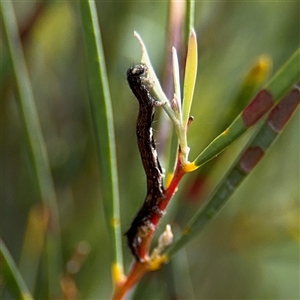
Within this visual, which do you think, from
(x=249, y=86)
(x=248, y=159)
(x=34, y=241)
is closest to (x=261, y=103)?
(x=248, y=159)

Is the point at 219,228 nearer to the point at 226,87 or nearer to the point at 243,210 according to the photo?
the point at 243,210

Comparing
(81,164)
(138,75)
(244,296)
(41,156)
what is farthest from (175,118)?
(244,296)

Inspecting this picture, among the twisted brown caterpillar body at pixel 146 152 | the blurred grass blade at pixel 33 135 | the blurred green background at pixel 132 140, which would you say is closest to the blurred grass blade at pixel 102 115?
the twisted brown caterpillar body at pixel 146 152

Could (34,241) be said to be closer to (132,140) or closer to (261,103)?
(132,140)

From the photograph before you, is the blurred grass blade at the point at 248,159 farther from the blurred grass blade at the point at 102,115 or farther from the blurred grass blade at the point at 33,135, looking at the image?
the blurred grass blade at the point at 33,135

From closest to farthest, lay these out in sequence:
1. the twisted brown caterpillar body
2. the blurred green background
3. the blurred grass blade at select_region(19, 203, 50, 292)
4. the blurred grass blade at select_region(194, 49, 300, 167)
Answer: the blurred grass blade at select_region(194, 49, 300, 167), the twisted brown caterpillar body, the blurred grass blade at select_region(19, 203, 50, 292), the blurred green background

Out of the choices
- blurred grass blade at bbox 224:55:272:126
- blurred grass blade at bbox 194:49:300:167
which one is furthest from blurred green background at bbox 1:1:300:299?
blurred grass blade at bbox 194:49:300:167

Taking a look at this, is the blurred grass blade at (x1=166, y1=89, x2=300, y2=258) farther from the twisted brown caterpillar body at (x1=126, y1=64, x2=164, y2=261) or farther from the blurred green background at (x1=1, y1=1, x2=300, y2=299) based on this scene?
the blurred green background at (x1=1, y1=1, x2=300, y2=299)
